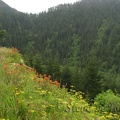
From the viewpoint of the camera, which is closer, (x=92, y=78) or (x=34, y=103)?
(x=34, y=103)

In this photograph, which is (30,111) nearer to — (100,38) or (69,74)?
(69,74)

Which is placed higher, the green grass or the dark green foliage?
the green grass

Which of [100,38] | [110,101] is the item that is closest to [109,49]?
[100,38]

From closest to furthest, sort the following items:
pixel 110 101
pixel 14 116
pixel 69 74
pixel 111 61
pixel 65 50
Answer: pixel 14 116 → pixel 110 101 → pixel 69 74 → pixel 111 61 → pixel 65 50

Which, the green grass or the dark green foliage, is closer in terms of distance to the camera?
the green grass

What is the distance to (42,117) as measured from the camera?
3.86 m

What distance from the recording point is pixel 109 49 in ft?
552

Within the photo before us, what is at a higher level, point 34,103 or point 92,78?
point 34,103

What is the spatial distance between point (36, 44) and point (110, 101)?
7645 inches

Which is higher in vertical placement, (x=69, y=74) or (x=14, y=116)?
(x=14, y=116)

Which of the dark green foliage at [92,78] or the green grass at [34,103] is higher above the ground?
the green grass at [34,103]

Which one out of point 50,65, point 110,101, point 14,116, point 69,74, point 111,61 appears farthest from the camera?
point 111,61

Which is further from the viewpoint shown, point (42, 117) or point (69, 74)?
point (69, 74)

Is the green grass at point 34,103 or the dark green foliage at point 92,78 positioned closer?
the green grass at point 34,103
